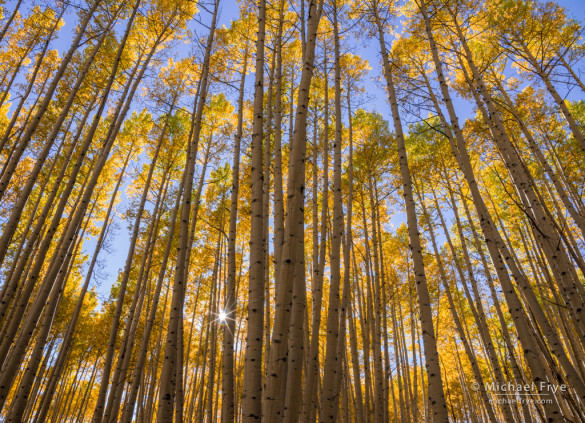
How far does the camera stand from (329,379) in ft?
14.6

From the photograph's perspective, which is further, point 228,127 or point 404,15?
point 228,127

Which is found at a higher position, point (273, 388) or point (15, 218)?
point (15, 218)

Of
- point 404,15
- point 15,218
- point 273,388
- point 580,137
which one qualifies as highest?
point 404,15

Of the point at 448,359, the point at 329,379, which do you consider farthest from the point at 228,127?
the point at 448,359

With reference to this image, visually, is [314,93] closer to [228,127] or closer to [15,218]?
[228,127]

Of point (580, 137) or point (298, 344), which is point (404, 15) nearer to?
point (580, 137)

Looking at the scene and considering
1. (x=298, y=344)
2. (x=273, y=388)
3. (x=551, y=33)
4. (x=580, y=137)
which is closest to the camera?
(x=273, y=388)

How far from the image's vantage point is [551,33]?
8.39m

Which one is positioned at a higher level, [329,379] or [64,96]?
[64,96]

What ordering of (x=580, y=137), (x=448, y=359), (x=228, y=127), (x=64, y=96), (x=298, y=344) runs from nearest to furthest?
(x=298, y=344)
(x=580, y=137)
(x=64, y=96)
(x=228, y=127)
(x=448, y=359)

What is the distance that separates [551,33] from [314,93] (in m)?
6.39

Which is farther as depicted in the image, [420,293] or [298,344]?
[420,293]

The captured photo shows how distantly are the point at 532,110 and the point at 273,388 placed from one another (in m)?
11.9

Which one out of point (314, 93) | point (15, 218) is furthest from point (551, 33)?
point (15, 218)
